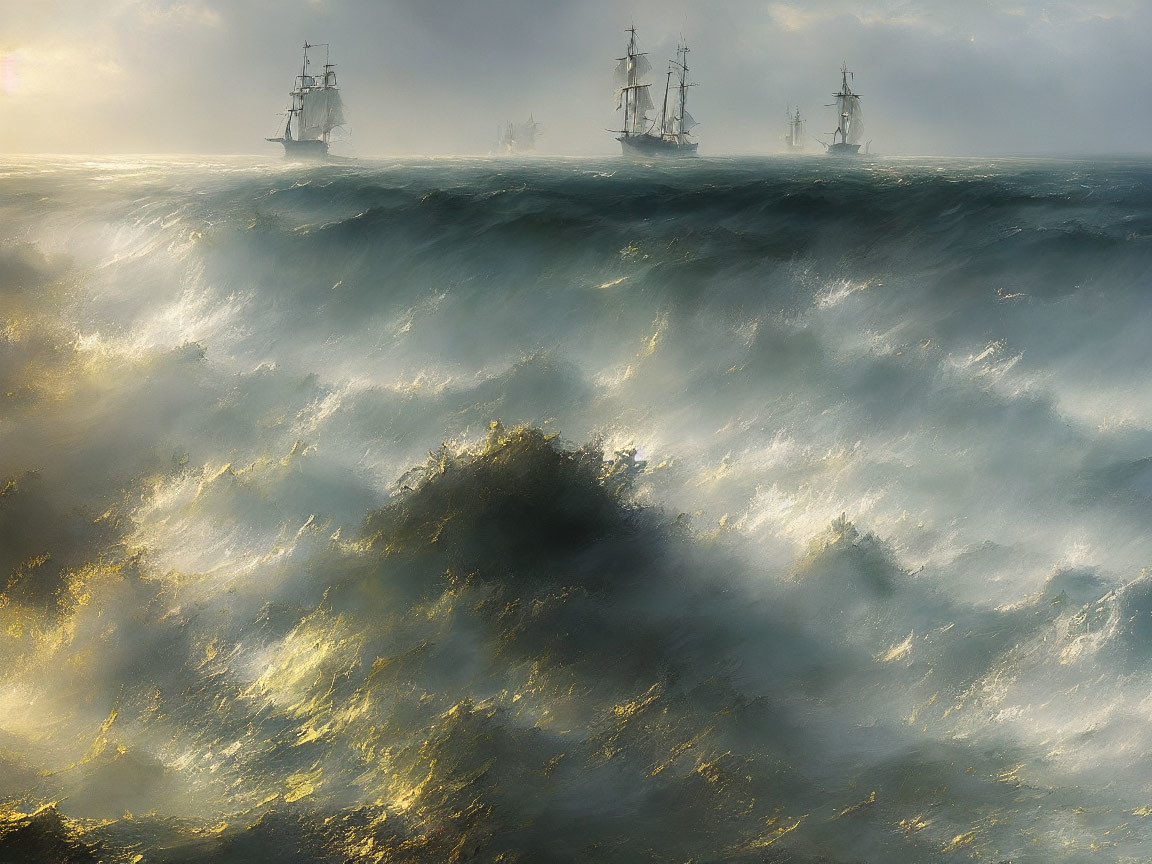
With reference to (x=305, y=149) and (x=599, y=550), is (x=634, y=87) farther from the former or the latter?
(x=599, y=550)

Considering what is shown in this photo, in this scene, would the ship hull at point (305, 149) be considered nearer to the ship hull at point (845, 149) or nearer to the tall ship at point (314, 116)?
the tall ship at point (314, 116)

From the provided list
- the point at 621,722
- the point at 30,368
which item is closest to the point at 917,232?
the point at 621,722

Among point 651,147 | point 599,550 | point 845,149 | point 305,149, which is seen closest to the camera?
point 599,550

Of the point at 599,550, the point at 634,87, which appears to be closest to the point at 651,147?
the point at 634,87

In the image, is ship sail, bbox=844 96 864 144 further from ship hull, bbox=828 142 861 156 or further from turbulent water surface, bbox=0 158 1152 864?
turbulent water surface, bbox=0 158 1152 864

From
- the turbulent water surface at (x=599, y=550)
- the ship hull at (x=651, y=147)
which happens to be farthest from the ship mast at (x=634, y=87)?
the turbulent water surface at (x=599, y=550)
